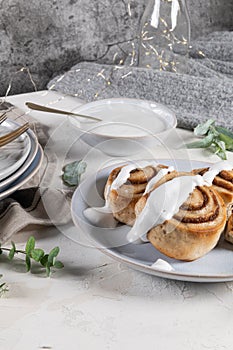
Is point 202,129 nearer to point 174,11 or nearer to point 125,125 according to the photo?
point 125,125

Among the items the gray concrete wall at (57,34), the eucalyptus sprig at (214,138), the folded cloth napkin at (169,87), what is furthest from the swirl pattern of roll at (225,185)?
the gray concrete wall at (57,34)

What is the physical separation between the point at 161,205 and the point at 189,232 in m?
0.05

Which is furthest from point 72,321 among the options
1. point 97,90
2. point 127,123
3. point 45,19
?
point 45,19

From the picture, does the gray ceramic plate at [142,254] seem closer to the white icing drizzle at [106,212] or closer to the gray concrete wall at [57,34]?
the white icing drizzle at [106,212]

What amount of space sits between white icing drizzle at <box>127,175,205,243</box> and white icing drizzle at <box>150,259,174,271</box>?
4 cm


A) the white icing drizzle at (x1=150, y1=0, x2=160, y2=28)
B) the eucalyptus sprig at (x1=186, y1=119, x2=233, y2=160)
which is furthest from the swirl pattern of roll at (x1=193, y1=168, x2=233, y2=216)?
the white icing drizzle at (x1=150, y1=0, x2=160, y2=28)

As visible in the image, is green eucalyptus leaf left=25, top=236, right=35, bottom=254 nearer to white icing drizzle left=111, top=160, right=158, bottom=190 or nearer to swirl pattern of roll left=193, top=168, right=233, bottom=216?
white icing drizzle left=111, top=160, right=158, bottom=190

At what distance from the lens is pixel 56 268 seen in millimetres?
746

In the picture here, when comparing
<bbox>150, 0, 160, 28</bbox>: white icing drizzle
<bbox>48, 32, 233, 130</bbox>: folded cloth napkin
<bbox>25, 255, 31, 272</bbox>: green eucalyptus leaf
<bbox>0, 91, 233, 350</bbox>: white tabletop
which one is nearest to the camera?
<bbox>0, 91, 233, 350</bbox>: white tabletop

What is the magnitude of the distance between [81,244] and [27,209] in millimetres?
111

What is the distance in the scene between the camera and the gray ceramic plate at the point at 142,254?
26.4 inches

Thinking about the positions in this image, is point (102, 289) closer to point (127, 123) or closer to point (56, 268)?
point (56, 268)

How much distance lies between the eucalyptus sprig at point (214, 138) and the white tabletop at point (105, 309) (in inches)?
15.2

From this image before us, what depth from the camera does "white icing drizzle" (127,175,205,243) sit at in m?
0.72
